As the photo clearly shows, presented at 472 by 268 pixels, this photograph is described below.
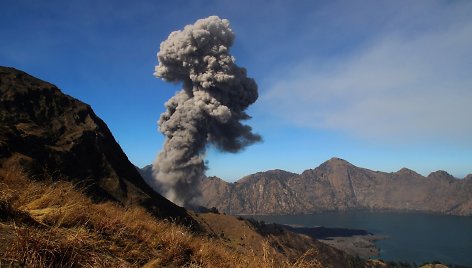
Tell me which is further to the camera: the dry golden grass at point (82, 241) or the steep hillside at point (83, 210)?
the steep hillside at point (83, 210)

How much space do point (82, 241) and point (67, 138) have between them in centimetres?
8650

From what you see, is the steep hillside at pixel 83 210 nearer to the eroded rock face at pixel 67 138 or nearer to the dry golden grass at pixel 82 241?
the dry golden grass at pixel 82 241

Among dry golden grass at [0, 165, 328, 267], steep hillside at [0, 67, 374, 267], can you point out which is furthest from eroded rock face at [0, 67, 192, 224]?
dry golden grass at [0, 165, 328, 267]

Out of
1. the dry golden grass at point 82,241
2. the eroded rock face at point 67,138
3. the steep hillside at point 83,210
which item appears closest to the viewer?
the dry golden grass at point 82,241

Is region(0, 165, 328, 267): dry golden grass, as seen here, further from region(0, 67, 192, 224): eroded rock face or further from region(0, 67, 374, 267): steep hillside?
region(0, 67, 192, 224): eroded rock face

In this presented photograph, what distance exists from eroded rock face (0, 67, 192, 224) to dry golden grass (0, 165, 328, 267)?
57.8 meters

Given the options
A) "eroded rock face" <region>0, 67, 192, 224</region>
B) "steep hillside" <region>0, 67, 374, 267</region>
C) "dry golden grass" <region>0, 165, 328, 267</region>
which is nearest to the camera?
"dry golden grass" <region>0, 165, 328, 267</region>

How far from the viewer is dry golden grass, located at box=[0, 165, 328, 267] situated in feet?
15.7

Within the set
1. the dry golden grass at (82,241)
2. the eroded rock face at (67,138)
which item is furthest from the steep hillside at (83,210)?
the eroded rock face at (67,138)

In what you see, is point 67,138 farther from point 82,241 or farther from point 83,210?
point 82,241

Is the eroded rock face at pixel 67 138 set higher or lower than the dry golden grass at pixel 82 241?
higher

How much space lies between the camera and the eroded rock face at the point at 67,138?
226 ft

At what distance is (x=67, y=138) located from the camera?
8438 centimetres

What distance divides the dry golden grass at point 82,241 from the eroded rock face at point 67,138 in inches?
2274
